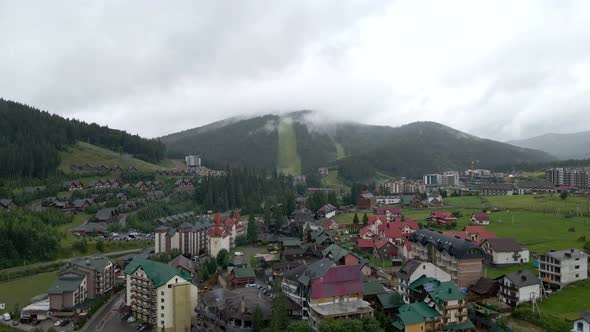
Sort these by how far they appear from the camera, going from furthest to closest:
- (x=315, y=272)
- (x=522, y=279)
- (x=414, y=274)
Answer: (x=414, y=274)
(x=522, y=279)
(x=315, y=272)

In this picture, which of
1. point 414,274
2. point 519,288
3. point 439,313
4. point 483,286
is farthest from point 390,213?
point 439,313

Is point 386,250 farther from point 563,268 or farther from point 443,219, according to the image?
point 563,268

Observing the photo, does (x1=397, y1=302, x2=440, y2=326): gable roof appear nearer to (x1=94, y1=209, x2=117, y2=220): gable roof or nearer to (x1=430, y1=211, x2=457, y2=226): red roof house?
(x1=430, y1=211, x2=457, y2=226): red roof house

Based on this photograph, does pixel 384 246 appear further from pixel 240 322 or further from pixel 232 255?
pixel 240 322

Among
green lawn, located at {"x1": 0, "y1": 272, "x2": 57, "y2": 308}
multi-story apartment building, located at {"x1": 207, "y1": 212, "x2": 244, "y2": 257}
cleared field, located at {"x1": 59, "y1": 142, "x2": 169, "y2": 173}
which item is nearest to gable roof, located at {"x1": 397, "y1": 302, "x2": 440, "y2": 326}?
multi-story apartment building, located at {"x1": 207, "y1": 212, "x2": 244, "y2": 257}

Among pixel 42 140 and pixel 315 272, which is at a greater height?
pixel 42 140

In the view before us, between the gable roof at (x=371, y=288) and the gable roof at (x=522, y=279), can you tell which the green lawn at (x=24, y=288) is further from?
the gable roof at (x=522, y=279)

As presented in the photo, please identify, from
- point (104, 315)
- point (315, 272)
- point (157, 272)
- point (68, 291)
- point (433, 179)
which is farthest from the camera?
point (433, 179)

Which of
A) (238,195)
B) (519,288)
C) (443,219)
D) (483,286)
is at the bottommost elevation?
(483,286)

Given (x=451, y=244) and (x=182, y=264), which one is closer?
(x=451, y=244)
